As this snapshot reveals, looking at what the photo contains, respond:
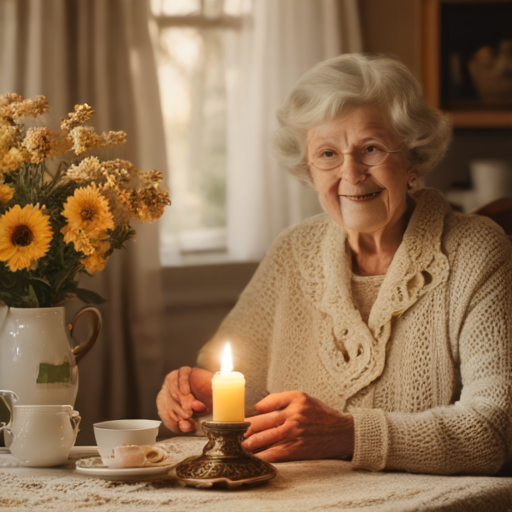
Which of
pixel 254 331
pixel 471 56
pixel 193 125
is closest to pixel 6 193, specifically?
pixel 254 331

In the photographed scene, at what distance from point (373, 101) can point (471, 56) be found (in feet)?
7.20

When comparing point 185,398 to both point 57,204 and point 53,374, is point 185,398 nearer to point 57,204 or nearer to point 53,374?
point 53,374

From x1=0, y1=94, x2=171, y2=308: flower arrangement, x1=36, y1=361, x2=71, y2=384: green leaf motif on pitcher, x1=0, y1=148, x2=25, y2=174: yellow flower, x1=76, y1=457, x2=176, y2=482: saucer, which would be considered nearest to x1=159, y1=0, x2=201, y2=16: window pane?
x1=0, y1=94, x2=171, y2=308: flower arrangement

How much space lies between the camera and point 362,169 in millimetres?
1646

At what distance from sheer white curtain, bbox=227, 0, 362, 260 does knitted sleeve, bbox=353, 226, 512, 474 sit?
6.38ft

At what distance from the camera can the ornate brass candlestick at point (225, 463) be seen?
1.09 metres

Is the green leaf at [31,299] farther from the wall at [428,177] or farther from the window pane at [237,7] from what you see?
the window pane at [237,7]

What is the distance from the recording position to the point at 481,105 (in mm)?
3584

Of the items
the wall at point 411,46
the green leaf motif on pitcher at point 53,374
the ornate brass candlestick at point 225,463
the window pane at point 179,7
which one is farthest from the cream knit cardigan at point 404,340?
the wall at point 411,46

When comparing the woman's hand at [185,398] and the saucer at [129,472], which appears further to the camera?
the woman's hand at [185,398]

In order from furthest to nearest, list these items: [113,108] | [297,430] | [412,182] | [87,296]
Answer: [113,108] → [412,182] → [87,296] → [297,430]

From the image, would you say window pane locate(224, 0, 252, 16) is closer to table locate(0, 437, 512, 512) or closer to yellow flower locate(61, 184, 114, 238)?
yellow flower locate(61, 184, 114, 238)

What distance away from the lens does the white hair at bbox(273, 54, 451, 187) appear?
162cm

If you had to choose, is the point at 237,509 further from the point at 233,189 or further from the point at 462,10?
the point at 462,10
